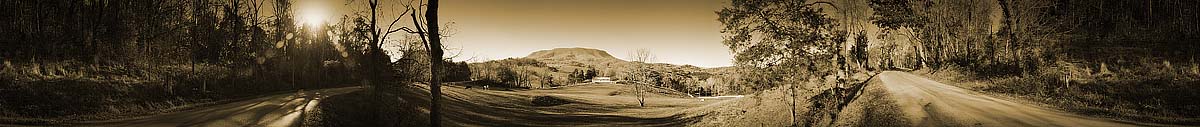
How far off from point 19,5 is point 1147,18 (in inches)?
1724

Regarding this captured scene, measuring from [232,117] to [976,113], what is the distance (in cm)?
1888

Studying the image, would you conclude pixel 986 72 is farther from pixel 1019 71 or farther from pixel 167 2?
pixel 167 2

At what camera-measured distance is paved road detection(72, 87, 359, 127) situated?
1493 cm

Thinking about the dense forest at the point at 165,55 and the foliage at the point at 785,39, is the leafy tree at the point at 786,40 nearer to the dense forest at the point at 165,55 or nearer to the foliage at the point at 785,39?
the foliage at the point at 785,39

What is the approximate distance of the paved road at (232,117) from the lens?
1493cm

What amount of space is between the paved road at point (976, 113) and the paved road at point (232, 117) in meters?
15.6

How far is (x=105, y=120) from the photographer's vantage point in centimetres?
1526

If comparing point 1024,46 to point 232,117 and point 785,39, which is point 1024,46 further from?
point 232,117

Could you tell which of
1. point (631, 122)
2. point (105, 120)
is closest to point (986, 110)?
point (631, 122)

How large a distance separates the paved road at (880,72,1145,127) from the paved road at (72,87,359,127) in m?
15.6

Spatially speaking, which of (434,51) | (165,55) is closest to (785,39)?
(434,51)

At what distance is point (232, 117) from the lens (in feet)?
52.1

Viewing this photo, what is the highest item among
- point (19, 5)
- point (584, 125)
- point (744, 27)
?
point (19, 5)

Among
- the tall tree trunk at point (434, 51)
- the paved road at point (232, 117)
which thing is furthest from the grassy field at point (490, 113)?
the tall tree trunk at point (434, 51)
